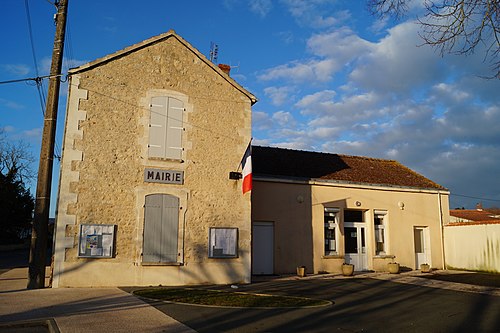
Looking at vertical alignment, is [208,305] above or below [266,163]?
below

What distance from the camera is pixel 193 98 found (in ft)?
43.3

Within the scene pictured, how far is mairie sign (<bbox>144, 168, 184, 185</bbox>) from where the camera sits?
40.2 ft

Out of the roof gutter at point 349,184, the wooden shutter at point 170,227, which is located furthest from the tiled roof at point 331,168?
the wooden shutter at point 170,227

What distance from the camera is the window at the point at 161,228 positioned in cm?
1198

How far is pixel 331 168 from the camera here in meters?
17.8

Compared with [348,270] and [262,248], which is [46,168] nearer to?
[262,248]

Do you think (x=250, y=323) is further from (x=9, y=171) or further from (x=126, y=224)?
(x=9, y=171)

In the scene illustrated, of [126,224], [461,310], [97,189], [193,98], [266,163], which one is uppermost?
[193,98]

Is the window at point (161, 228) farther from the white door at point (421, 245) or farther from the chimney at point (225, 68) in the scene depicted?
the white door at point (421, 245)

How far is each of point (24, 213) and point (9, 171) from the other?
4.16 metres

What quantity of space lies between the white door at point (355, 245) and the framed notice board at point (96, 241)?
9275 mm

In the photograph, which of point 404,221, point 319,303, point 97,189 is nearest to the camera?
point 319,303

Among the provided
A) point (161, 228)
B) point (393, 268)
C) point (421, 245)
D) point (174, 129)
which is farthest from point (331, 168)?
point (161, 228)

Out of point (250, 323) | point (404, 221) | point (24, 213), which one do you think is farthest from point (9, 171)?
point (250, 323)
